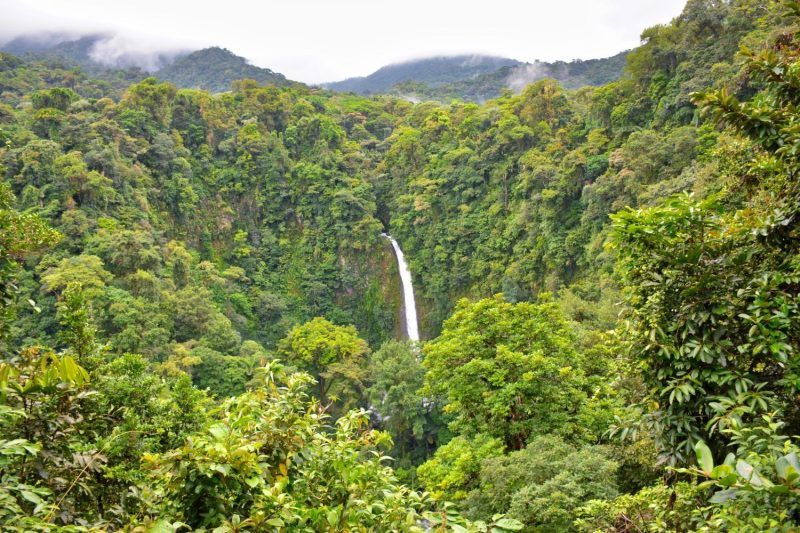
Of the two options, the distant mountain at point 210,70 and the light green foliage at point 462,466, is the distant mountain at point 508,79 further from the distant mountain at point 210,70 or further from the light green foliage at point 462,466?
the light green foliage at point 462,466

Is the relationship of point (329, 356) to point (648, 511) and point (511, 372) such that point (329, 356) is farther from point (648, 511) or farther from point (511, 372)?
point (648, 511)

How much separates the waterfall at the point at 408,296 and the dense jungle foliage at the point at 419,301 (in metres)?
0.51

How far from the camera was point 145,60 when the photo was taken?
238ft

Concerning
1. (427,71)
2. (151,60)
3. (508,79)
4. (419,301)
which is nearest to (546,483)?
(419,301)

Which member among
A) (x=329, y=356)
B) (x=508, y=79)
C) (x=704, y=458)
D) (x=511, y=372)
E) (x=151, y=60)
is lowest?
(x=329, y=356)

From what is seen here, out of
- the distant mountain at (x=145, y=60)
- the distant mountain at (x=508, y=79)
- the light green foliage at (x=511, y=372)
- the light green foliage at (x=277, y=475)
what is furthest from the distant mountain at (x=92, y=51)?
the light green foliage at (x=277, y=475)

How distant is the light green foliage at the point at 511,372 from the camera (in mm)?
8477

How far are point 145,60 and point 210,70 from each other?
17.2 meters

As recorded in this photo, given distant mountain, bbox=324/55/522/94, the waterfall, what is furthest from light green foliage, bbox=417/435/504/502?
distant mountain, bbox=324/55/522/94

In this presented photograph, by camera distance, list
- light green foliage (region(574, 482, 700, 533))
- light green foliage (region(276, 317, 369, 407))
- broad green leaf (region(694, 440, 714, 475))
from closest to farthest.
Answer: broad green leaf (region(694, 440, 714, 475)) < light green foliage (region(574, 482, 700, 533)) < light green foliage (region(276, 317, 369, 407))

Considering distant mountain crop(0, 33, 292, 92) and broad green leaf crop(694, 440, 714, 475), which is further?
distant mountain crop(0, 33, 292, 92)

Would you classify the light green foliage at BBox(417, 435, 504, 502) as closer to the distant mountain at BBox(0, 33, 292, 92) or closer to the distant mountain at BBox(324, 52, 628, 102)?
the distant mountain at BBox(324, 52, 628, 102)

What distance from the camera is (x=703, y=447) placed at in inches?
62.7

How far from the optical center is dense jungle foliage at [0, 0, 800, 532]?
7.23 feet
